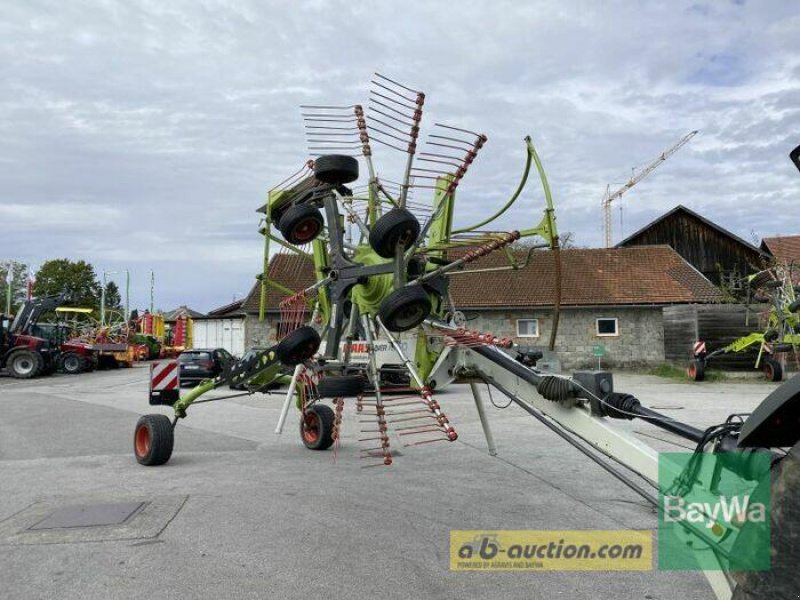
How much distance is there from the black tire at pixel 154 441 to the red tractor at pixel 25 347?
19783mm

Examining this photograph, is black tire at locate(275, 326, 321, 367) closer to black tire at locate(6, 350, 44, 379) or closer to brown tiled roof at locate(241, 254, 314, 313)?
brown tiled roof at locate(241, 254, 314, 313)

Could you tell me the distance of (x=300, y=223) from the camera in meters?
6.14

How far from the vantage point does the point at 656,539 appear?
507 cm

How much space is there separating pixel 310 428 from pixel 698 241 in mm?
35041

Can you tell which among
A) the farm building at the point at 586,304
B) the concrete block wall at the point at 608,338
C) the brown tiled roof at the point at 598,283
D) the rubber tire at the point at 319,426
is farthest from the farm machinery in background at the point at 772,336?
the rubber tire at the point at 319,426

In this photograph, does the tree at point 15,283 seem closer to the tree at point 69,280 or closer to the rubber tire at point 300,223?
the tree at point 69,280

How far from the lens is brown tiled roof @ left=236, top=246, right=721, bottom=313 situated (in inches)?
1085

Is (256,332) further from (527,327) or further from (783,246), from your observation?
(783,246)

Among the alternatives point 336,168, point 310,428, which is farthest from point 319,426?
point 336,168

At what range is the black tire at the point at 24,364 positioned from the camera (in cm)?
2503

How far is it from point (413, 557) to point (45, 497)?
12.4 feet

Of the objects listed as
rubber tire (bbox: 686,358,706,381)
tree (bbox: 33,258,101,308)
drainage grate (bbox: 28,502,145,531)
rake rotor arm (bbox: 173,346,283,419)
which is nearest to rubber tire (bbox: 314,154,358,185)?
rake rotor arm (bbox: 173,346,283,419)

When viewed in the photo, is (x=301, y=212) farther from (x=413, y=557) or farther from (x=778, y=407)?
(x=778, y=407)

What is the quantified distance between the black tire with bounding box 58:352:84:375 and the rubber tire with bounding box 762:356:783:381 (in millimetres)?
25713
